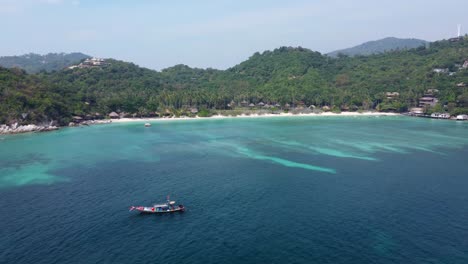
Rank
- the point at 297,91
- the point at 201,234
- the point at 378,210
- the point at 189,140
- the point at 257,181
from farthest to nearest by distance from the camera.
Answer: the point at 297,91, the point at 189,140, the point at 257,181, the point at 378,210, the point at 201,234

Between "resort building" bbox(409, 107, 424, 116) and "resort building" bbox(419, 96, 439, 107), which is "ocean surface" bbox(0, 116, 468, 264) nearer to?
"resort building" bbox(409, 107, 424, 116)

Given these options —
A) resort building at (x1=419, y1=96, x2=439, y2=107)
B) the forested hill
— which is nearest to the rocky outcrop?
the forested hill

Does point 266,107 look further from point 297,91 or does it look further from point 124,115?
point 124,115

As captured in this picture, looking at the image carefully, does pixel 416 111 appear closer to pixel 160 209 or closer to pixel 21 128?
pixel 160 209

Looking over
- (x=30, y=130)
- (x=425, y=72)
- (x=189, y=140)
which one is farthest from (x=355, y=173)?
(x=425, y=72)

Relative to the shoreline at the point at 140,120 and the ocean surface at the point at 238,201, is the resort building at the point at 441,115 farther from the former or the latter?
the ocean surface at the point at 238,201

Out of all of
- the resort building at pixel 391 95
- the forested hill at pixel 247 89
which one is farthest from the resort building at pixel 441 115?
the resort building at pixel 391 95

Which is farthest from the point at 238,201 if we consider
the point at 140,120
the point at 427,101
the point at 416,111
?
the point at 427,101
